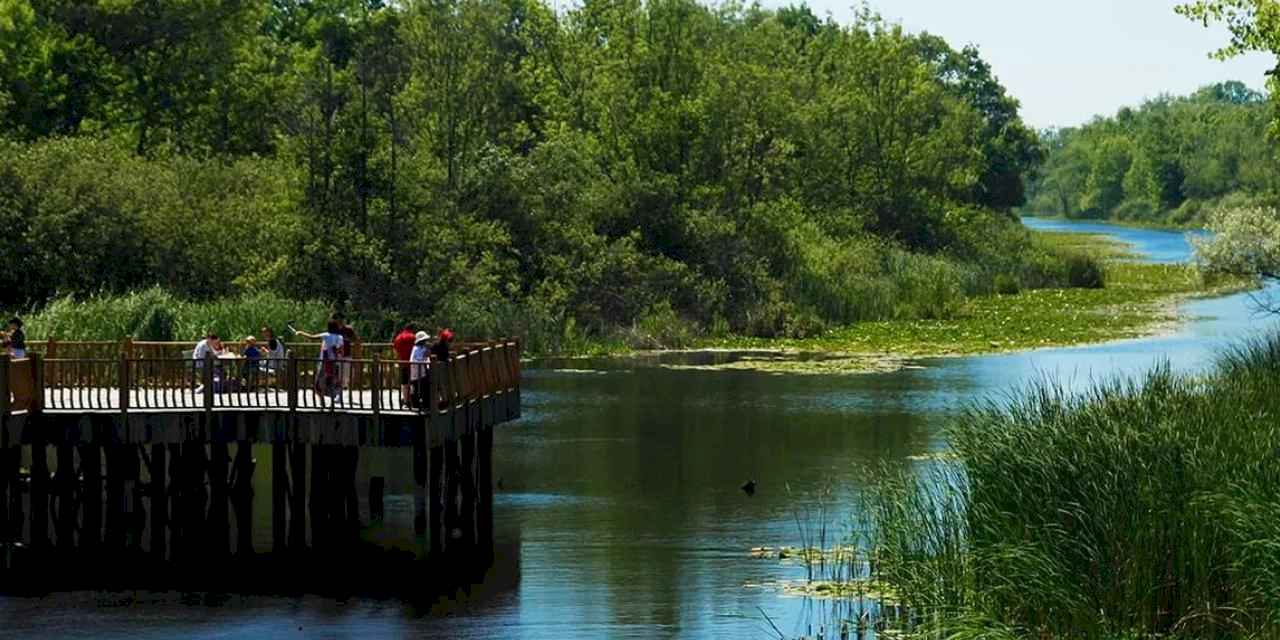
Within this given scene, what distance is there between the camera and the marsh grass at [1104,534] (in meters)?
25.0

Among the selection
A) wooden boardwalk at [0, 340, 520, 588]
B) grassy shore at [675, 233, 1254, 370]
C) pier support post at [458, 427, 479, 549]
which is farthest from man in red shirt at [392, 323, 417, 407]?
grassy shore at [675, 233, 1254, 370]

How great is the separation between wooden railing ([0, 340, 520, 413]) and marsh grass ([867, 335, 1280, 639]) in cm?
1006

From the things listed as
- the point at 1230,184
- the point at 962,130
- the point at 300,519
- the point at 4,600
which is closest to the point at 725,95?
the point at 962,130

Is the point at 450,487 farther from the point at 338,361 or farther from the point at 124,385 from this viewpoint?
the point at 124,385

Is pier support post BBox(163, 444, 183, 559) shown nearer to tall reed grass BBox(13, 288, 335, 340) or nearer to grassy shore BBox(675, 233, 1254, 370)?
tall reed grass BBox(13, 288, 335, 340)

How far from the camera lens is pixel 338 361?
120 ft

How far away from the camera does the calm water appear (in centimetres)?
3123

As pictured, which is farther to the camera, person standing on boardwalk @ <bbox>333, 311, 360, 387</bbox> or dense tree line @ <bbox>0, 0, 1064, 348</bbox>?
dense tree line @ <bbox>0, 0, 1064, 348</bbox>

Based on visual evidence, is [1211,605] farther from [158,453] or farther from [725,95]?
[725,95]

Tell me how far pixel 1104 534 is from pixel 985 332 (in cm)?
5161

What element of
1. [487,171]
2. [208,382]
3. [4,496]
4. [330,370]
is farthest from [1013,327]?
[4,496]

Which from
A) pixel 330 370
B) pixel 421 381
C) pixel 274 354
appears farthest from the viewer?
pixel 274 354

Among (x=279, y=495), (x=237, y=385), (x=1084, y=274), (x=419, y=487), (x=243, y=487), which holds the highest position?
(x=237, y=385)

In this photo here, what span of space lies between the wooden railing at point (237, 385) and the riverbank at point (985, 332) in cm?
2877
